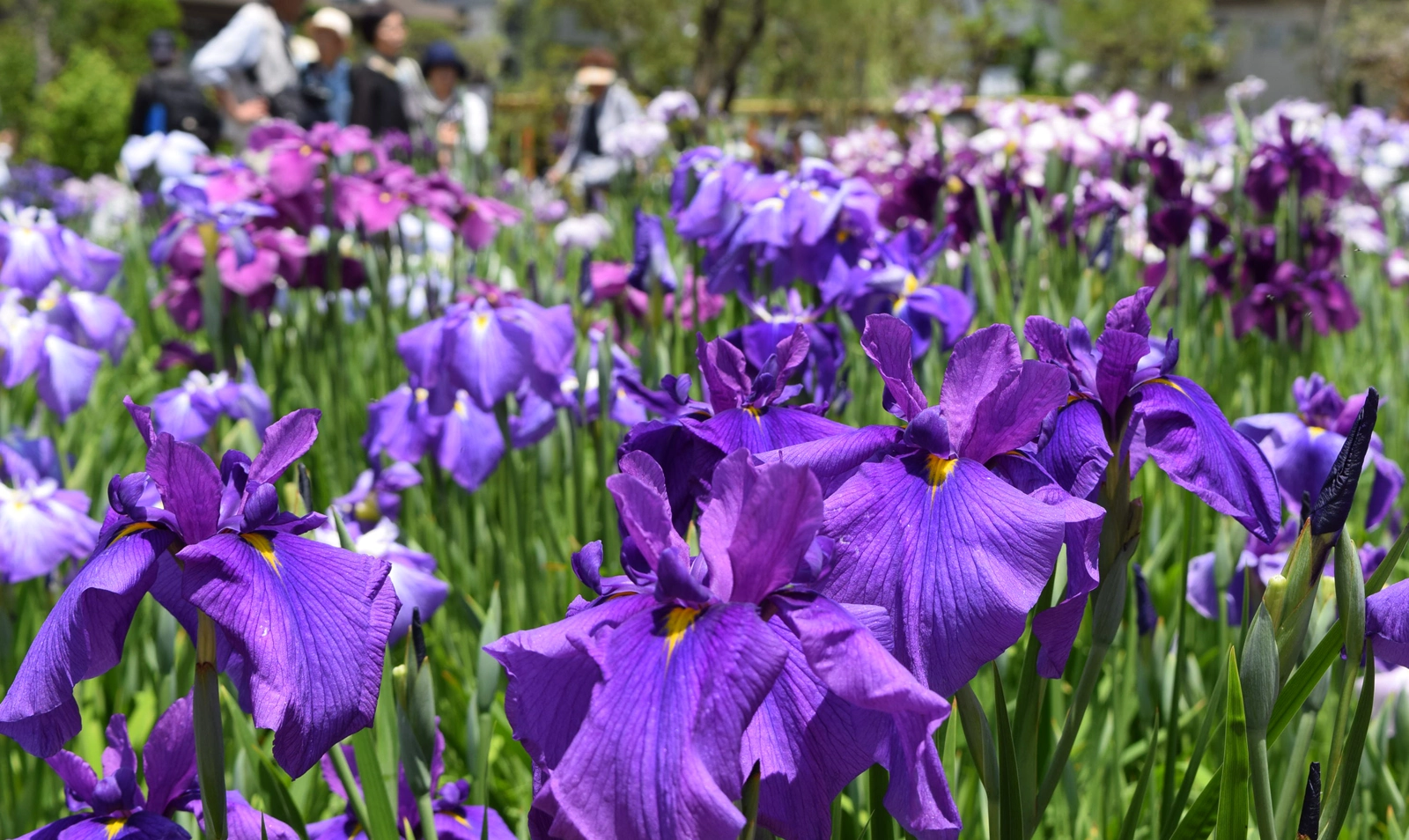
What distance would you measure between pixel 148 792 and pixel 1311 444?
1.50m

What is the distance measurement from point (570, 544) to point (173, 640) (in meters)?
0.98

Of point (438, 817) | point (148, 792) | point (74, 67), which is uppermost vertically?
point (74, 67)

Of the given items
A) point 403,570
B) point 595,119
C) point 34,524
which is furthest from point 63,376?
point 595,119

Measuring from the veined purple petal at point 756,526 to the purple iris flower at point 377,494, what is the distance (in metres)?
1.22

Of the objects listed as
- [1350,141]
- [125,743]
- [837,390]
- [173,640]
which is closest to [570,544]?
[837,390]

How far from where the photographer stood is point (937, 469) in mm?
808

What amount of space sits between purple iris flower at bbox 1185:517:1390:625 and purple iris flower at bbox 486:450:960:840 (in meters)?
0.85

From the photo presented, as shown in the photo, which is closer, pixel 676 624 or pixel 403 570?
pixel 676 624

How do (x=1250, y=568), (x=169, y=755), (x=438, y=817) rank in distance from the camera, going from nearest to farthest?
(x=169, y=755) → (x=438, y=817) → (x=1250, y=568)

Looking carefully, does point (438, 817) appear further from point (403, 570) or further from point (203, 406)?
point (203, 406)

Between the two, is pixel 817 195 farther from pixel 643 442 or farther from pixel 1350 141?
pixel 1350 141

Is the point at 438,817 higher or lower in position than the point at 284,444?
lower

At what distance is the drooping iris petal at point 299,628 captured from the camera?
762 mm

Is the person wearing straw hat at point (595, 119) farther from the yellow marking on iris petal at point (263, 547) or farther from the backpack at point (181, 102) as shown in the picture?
the yellow marking on iris petal at point (263, 547)
